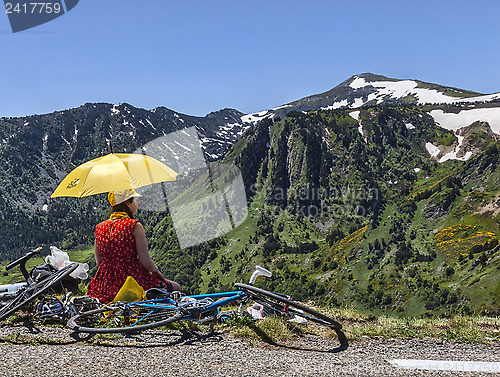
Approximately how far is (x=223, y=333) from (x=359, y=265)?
652 feet

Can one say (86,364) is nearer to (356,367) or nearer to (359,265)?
(356,367)

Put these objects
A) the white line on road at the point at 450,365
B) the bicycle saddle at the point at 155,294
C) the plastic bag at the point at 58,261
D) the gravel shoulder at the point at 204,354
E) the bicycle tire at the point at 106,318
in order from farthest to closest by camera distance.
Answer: the plastic bag at the point at 58,261 → the bicycle saddle at the point at 155,294 → the bicycle tire at the point at 106,318 → the white line on road at the point at 450,365 → the gravel shoulder at the point at 204,354

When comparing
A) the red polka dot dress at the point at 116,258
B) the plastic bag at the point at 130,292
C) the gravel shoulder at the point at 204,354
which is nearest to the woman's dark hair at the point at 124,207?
the red polka dot dress at the point at 116,258

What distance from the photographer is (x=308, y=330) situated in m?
7.91

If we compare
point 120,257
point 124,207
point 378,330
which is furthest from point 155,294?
point 378,330

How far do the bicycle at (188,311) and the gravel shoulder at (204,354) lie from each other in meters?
0.33

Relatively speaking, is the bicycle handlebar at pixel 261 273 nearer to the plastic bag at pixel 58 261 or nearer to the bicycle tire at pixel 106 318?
the bicycle tire at pixel 106 318

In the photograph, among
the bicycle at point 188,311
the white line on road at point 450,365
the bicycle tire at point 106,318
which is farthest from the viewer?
the bicycle at point 188,311

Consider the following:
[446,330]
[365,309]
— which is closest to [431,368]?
[446,330]

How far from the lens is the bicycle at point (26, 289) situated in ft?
27.0

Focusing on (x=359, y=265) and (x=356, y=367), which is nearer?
(x=356, y=367)

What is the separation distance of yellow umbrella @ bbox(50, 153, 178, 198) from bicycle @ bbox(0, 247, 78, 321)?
1.55 m

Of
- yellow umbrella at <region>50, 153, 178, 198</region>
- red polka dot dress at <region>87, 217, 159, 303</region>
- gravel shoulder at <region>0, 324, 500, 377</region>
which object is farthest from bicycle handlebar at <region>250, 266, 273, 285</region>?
yellow umbrella at <region>50, 153, 178, 198</region>

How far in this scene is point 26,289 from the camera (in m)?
8.77
